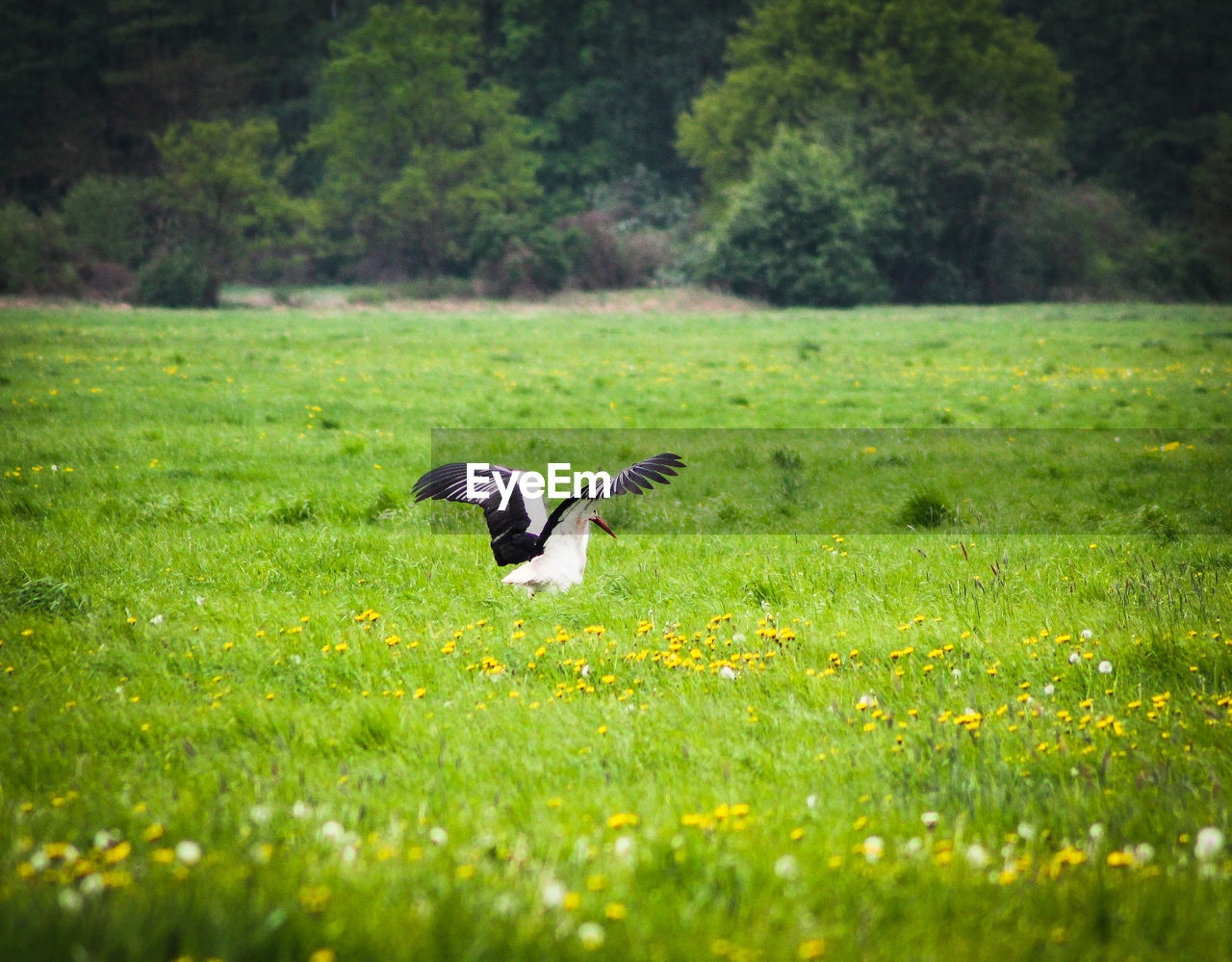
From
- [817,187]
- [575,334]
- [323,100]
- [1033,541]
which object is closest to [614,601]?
[1033,541]

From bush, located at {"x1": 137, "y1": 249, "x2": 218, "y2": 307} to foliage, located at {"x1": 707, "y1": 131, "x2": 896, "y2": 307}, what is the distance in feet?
81.2

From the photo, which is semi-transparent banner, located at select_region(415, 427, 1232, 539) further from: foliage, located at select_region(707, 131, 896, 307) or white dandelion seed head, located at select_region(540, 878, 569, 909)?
foliage, located at select_region(707, 131, 896, 307)

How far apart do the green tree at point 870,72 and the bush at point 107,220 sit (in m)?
33.9

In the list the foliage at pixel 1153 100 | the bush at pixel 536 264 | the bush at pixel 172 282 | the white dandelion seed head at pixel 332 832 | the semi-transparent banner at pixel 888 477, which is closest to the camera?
the white dandelion seed head at pixel 332 832

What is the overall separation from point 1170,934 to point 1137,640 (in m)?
2.79

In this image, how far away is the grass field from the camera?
8.93 ft

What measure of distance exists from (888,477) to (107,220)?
159 feet

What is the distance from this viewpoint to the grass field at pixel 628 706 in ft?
8.93

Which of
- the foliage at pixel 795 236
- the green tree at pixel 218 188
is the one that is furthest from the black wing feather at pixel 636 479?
the green tree at pixel 218 188

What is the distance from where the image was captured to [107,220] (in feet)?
155

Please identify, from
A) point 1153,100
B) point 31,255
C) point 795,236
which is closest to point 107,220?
point 31,255

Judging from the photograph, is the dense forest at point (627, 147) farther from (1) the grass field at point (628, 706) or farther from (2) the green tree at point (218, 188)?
(1) the grass field at point (628, 706)

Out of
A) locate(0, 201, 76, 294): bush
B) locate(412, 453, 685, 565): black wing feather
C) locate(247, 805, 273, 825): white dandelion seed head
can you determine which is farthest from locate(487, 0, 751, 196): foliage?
locate(247, 805, 273, 825): white dandelion seed head

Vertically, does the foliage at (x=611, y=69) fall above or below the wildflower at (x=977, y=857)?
above
